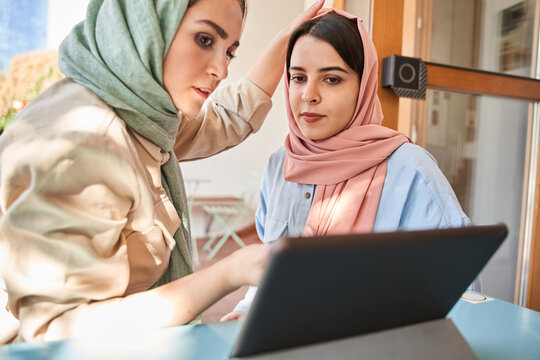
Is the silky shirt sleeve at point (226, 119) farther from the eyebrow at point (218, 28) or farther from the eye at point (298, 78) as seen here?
the eyebrow at point (218, 28)

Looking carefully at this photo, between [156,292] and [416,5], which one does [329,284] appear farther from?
[416,5]

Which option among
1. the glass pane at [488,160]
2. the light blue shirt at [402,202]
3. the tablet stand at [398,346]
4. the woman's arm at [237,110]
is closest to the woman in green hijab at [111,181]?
the tablet stand at [398,346]

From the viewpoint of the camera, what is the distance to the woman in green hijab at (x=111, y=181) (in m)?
0.55

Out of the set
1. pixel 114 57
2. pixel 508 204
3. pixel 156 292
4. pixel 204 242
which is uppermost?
pixel 114 57

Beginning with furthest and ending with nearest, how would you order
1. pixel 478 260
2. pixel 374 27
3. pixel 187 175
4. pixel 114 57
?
pixel 187 175 < pixel 374 27 < pixel 114 57 < pixel 478 260

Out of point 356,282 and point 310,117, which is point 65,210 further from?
point 310,117

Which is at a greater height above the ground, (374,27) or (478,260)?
(374,27)

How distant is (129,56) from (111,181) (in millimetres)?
272

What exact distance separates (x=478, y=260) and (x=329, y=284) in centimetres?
21

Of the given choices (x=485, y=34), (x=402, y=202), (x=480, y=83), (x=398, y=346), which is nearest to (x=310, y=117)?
(x=402, y=202)

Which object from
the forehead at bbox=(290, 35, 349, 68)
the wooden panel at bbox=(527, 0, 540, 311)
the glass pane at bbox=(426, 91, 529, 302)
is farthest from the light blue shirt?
the wooden panel at bbox=(527, 0, 540, 311)

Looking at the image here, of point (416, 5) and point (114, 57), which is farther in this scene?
point (416, 5)

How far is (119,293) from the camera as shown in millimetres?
608

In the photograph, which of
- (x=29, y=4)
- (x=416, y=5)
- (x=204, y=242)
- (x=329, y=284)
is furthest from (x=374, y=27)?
(x=204, y=242)
